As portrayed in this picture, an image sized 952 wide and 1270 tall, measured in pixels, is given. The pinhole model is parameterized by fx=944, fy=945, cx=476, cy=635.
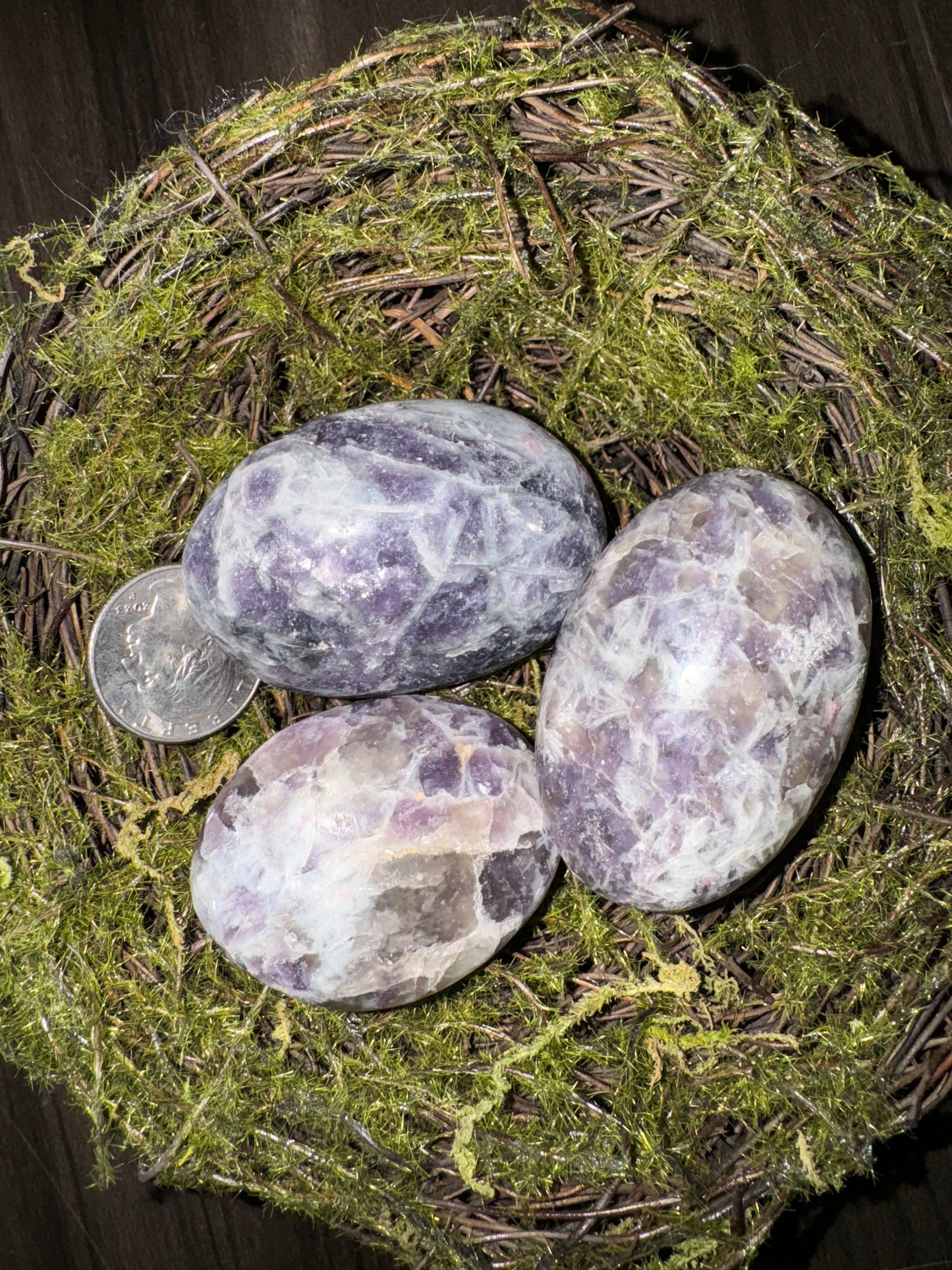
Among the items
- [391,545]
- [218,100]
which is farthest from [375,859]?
[218,100]

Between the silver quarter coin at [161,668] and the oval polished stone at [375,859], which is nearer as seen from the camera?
the oval polished stone at [375,859]

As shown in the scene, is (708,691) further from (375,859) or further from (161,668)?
(161,668)

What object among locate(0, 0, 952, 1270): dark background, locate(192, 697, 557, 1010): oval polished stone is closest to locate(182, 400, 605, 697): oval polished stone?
locate(192, 697, 557, 1010): oval polished stone

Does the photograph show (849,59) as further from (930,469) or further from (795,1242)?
(795,1242)

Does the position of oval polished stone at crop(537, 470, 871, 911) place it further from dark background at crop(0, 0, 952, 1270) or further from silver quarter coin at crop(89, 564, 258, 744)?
dark background at crop(0, 0, 952, 1270)

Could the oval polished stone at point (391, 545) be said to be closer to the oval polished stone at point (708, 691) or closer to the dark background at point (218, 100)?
the oval polished stone at point (708, 691)

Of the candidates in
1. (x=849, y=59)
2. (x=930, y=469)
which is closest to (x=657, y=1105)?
(x=930, y=469)

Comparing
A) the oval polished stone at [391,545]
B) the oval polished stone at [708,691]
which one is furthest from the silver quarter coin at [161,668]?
the oval polished stone at [708,691]
